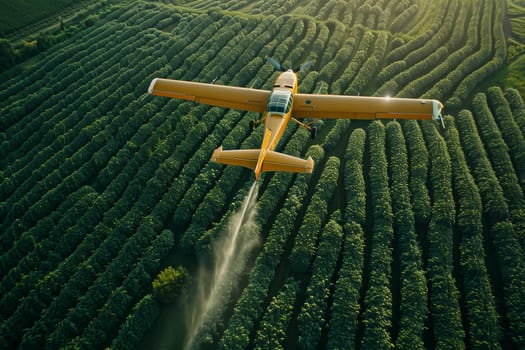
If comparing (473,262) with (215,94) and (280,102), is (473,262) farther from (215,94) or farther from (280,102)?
(215,94)

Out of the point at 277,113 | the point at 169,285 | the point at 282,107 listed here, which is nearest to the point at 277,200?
the point at 277,113

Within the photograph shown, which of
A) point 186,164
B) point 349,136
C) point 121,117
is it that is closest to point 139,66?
point 121,117

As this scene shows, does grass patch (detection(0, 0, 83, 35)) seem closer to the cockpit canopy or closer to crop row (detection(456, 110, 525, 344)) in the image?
the cockpit canopy

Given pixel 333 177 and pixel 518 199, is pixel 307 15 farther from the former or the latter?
pixel 518 199

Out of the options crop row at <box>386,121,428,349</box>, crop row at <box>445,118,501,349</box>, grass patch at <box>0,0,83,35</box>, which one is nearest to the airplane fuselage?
crop row at <box>386,121,428,349</box>

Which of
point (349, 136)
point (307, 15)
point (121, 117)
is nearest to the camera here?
point (349, 136)
